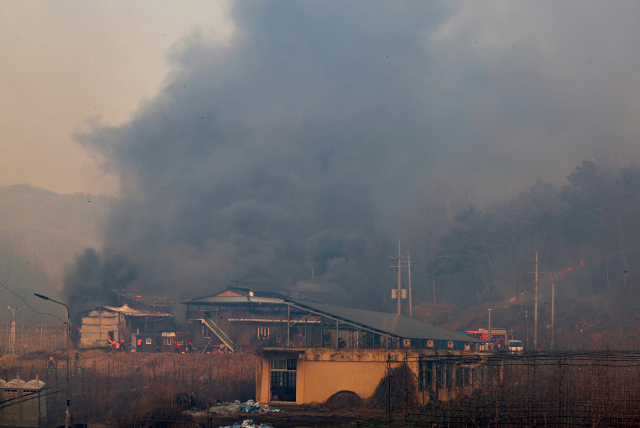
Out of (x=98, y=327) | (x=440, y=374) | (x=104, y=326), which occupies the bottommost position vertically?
(x=440, y=374)

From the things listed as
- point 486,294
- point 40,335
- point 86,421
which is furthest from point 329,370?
point 486,294

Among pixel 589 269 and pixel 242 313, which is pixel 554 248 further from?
pixel 242 313

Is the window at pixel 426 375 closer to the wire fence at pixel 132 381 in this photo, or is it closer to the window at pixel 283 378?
the window at pixel 283 378

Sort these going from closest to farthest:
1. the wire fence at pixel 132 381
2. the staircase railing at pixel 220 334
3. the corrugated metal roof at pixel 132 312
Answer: the wire fence at pixel 132 381, the staircase railing at pixel 220 334, the corrugated metal roof at pixel 132 312

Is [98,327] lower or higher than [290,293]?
lower

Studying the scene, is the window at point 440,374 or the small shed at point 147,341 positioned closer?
the window at point 440,374

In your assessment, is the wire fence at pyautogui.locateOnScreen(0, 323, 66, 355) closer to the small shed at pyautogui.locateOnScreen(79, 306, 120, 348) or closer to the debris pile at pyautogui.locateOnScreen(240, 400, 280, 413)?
the small shed at pyautogui.locateOnScreen(79, 306, 120, 348)

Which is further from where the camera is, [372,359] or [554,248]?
[554,248]

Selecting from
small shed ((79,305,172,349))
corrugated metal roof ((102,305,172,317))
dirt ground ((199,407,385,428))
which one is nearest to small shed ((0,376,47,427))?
dirt ground ((199,407,385,428))

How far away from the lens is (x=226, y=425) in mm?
32094

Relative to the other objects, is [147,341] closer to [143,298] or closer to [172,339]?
[172,339]

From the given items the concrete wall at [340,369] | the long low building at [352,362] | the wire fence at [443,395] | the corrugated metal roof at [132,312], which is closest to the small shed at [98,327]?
the corrugated metal roof at [132,312]

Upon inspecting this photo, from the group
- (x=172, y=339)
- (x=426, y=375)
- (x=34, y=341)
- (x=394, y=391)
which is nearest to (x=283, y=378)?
(x=394, y=391)

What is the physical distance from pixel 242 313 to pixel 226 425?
4197 cm
